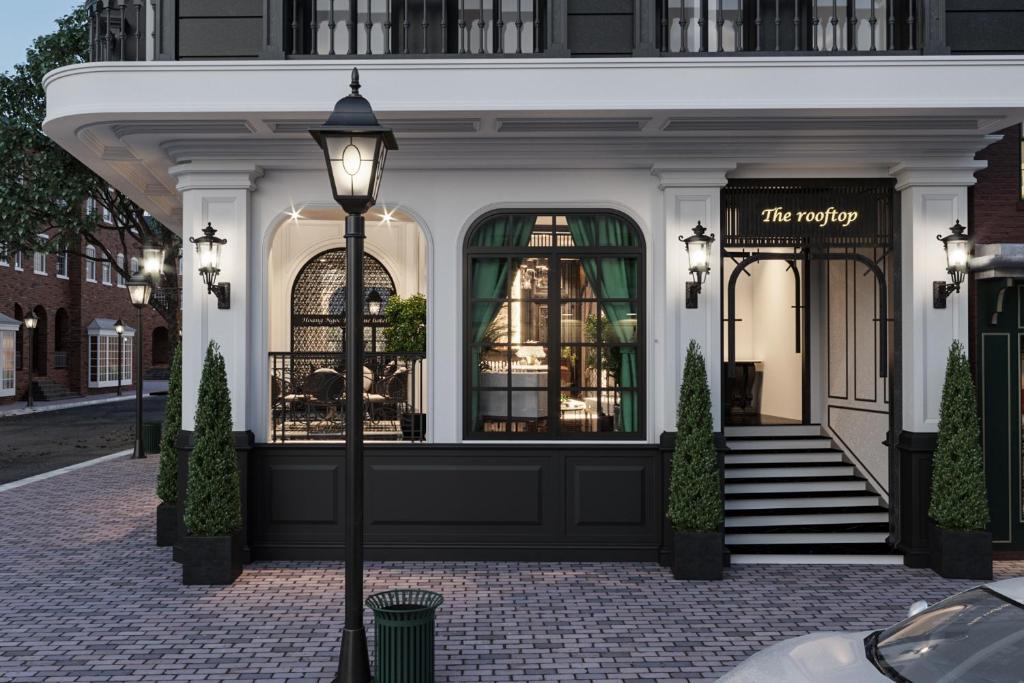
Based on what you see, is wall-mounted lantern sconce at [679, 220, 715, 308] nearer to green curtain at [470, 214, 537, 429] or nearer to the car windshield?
green curtain at [470, 214, 537, 429]

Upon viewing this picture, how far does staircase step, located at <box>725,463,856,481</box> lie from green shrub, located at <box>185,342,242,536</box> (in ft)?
17.2

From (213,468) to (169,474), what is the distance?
163 cm

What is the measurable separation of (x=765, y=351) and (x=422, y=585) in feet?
23.7

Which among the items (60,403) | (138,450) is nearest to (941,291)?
(138,450)

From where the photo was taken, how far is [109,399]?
37438mm

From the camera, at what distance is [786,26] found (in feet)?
27.2

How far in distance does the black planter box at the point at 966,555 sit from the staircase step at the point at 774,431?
112 inches

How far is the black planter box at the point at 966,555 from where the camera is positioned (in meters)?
7.60

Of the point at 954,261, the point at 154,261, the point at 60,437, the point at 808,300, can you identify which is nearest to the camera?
the point at 954,261

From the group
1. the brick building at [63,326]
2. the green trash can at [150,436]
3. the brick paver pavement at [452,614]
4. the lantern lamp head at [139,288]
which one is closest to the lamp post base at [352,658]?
the brick paver pavement at [452,614]

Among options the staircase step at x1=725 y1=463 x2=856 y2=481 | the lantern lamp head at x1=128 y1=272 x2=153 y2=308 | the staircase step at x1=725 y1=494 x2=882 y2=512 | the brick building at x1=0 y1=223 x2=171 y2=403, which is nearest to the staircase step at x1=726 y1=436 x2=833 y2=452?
the staircase step at x1=725 y1=463 x2=856 y2=481

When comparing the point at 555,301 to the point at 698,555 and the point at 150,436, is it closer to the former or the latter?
the point at 698,555

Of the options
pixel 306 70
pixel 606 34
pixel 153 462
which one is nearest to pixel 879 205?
pixel 606 34

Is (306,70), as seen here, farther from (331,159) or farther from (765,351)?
(765,351)
